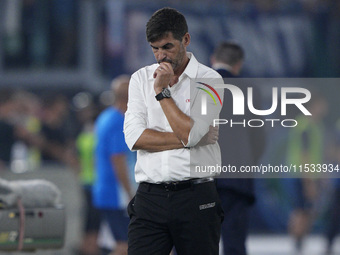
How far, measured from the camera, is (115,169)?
811 cm

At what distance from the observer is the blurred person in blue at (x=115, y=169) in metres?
8.06

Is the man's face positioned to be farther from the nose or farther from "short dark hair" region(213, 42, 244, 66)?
"short dark hair" region(213, 42, 244, 66)

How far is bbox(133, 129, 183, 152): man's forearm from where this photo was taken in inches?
183

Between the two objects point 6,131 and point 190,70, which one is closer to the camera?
point 190,70

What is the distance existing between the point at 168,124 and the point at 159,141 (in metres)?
0.13

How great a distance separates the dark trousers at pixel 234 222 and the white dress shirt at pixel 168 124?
1.52 m

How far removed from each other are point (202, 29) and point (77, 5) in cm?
243

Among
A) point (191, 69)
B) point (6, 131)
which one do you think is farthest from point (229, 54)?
point (6, 131)

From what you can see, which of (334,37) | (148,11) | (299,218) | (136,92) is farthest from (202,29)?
(136,92)

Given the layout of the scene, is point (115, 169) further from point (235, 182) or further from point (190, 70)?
point (190, 70)

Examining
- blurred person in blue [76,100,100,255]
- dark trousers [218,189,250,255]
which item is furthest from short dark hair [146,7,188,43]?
blurred person in blue [76,100,100,255]

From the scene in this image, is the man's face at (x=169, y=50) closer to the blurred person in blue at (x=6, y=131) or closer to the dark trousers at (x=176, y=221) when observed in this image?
the dark trousers at (x=176, y=221)

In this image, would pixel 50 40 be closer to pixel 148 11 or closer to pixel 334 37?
pixel 148 11

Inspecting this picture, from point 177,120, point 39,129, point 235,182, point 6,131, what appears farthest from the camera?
point 39,129
